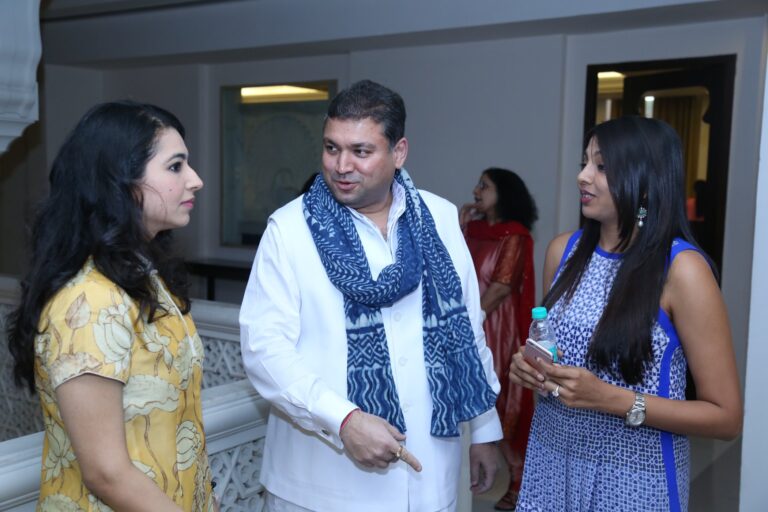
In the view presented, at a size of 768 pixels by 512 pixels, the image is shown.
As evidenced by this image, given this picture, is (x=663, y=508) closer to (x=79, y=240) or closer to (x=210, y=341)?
(x=79, y=240)

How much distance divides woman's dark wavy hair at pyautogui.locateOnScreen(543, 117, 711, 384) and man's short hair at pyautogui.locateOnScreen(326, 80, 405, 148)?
1.63 feet

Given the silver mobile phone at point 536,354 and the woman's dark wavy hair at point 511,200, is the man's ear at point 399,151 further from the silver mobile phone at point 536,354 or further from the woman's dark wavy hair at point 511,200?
the woman's dark wavy hair at point 511,200

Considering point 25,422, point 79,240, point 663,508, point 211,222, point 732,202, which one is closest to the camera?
point 79,240

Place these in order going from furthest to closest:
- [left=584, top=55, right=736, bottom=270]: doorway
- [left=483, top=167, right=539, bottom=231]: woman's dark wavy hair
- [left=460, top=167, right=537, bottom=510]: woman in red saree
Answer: [left=584, top=55, right=736, bottom=270]: doorway → [left=483, top=167, right=539, bottom=231]: woman's dark wavy hair → [left=460, top=167, right=537, bottom=510]: woman in red saree

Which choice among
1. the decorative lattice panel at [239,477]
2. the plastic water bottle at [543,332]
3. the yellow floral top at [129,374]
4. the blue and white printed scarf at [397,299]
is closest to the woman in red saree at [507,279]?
the decorative lattice panel at [239,477]

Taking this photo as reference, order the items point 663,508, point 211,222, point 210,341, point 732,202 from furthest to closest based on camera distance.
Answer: point 211,222 → point 732,202 → point 210,341 → point 663,508

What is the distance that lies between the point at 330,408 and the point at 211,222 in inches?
250

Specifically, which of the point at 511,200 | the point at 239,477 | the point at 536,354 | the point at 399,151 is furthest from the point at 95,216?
the point at 511,200

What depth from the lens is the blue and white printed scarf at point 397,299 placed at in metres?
1.72

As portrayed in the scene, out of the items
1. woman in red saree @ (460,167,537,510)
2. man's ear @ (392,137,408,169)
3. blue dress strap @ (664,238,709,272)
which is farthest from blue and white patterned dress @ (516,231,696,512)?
woman in red saree @ (460,167,537,510)

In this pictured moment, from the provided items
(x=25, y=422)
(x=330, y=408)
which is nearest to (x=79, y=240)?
(x=330, y=408)

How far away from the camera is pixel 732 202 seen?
4852mm

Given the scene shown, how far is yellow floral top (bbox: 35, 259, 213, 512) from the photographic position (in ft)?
4.00

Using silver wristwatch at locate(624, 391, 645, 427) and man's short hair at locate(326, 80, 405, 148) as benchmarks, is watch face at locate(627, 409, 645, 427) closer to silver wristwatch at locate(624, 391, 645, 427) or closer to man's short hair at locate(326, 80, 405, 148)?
silver wristwatch at locate(624, 391, 645, 427)
